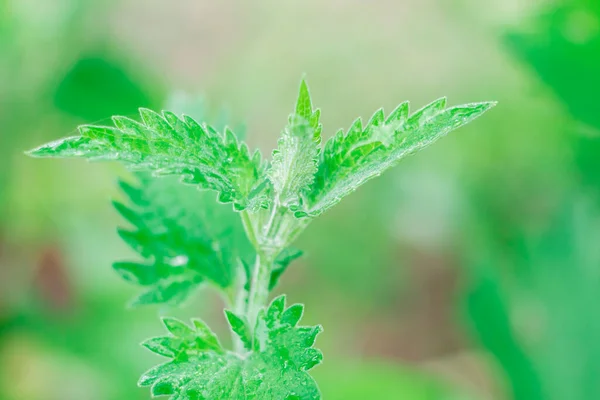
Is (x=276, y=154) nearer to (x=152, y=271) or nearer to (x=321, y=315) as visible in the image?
(x=152, y=271)

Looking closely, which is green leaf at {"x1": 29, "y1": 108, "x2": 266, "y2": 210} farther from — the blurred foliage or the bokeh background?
the blurred foliage

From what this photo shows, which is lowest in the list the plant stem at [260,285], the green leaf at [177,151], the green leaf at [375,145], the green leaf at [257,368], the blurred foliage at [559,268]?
the green leaf at [257,368]

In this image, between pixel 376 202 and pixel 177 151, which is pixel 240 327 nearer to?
pixel 177 151

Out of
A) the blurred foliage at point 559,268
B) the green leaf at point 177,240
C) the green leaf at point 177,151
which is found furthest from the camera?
Answer: the blurred foliage at point 559,268

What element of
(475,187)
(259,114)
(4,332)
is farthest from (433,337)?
(4,332)

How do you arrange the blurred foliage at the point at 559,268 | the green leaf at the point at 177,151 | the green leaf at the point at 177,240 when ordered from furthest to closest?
the blurred foliage at the point at 559,268 → the green leaf at the point at 177,240 → the green leaf at the point at 177,151

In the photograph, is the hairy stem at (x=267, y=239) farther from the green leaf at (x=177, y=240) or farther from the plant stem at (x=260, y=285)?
the green leaf at (x=177, y=240)

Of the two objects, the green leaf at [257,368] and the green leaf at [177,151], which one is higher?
the green leaf at [177,151]

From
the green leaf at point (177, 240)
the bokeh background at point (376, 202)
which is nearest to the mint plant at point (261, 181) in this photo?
the green leaf at point (177, 240)

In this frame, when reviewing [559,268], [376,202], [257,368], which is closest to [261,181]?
[257,368]
